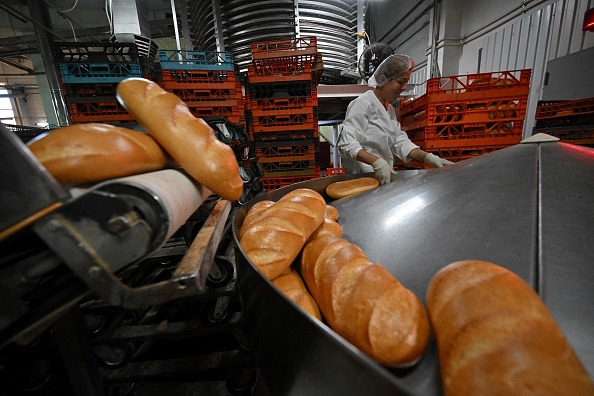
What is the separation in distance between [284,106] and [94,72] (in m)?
1.97

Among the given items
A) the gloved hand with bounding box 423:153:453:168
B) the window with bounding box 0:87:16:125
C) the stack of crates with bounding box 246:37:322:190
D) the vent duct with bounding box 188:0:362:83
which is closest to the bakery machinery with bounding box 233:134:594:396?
the gloved hand with bounding box 423:153:453:168

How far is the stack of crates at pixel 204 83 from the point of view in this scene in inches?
97.9

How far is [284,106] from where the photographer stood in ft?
8.89

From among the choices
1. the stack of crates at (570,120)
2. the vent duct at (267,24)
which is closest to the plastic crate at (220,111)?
the vent duct at (267,24)

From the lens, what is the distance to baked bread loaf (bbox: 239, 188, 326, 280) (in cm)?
69

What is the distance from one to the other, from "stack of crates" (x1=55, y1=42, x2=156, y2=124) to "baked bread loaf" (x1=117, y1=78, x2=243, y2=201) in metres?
2.39

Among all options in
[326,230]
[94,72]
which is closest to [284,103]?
[94,72]

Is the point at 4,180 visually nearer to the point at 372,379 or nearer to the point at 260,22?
the point at 372,379

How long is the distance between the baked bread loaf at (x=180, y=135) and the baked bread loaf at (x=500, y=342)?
24.0 inches

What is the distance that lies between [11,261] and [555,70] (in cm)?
490

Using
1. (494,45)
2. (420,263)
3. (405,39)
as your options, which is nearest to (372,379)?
(420,263)

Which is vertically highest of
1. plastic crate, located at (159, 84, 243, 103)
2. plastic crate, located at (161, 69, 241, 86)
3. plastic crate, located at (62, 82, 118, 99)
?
plastic crate, located at (161, 69, 241, 86)

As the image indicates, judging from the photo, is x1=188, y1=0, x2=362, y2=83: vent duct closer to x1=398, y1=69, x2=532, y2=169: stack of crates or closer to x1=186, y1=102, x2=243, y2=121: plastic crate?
x1=186, y1=102, x2=243, y2=121: plastic crate

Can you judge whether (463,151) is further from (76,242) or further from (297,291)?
(76,242)
